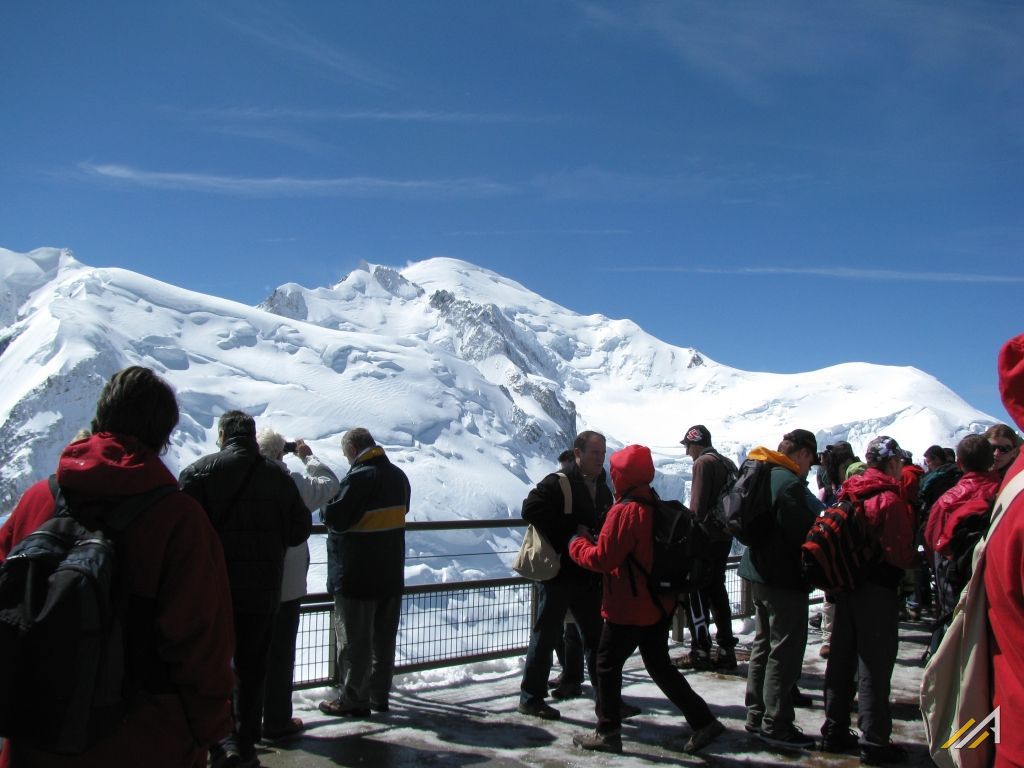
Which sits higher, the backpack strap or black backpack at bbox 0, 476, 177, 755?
the backpack strap

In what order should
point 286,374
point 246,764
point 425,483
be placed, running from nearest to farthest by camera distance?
1. point 246,764
2. point 425,483
3. point 286,374

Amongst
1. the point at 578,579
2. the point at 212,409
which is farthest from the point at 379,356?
the point at 578,579

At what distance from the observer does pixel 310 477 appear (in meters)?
5.31

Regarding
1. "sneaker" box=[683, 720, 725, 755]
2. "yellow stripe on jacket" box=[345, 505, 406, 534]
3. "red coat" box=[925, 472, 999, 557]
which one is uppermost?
"red coat" box=[925, 472, 999, 557]

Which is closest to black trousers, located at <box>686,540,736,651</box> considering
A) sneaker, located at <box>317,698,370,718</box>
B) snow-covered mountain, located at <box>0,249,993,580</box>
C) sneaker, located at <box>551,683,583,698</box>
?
sneaker, located at <box>551,683,583,698</box>

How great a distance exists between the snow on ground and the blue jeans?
0.79ft

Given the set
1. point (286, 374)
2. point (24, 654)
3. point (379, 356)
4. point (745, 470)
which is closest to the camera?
point (24, 654)

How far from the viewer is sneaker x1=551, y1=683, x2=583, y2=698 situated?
6098mm

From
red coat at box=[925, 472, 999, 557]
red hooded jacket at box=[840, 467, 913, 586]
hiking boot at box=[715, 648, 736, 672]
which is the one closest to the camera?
red coat at box=[925, 472, 999, 557]

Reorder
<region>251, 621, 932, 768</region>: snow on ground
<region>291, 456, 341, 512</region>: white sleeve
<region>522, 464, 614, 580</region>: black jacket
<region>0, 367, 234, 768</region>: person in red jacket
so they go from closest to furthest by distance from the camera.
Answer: <region>0, 367, 234, 768</region>: person in red jacket → <region>251, 621, 932, 768</region>: snow on ground → <region>291, 456, 341, 512</region>: white sleeve → <region>522, 464, 614, 580</region>: black jacket

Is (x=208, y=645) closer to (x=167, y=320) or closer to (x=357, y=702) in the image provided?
(x=357, y=702)

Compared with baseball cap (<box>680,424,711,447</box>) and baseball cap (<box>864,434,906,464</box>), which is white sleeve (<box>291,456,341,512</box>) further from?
baseball cap (<box>864,434,906,464</box>)

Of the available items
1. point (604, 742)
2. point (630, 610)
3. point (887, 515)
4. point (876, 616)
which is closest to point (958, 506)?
point (887, 515)

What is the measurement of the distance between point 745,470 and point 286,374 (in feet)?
211
